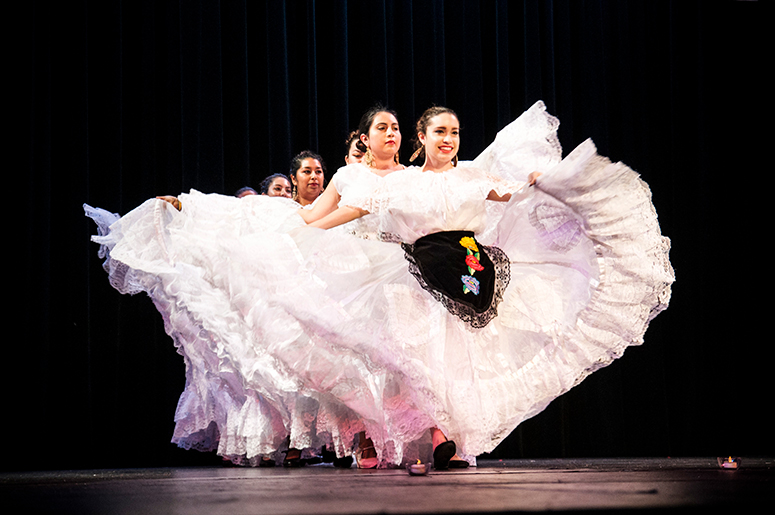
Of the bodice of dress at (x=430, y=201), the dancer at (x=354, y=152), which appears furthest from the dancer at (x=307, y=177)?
the bodice of dress at (x=430, y=201)

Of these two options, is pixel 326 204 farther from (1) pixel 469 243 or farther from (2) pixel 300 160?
(2) pixel 300 160

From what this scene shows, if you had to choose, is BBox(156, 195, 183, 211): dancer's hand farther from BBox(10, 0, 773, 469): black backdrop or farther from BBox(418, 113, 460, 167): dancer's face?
BBox(418, 113, 460, 167): dancer's face

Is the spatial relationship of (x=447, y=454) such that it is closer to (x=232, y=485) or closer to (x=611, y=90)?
(x=232, y=485)

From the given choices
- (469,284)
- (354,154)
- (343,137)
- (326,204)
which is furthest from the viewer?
(343,137)

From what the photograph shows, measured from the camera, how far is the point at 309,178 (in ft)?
12.9

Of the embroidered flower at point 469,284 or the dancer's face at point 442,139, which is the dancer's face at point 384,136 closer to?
the dancer's face at point 442,139

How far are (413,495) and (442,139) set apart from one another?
1727mm

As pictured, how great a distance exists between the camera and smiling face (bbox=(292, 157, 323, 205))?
3.92 metres

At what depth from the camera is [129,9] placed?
4.19 m

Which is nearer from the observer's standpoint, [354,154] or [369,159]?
[369,159]

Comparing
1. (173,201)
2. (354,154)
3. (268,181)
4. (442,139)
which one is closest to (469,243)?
(442,139)

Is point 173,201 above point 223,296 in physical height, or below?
above

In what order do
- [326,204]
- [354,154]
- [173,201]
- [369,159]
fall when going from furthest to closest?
[354,154] → [369,159] → [173,201] → [326,204]

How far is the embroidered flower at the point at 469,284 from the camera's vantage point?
2727mm
